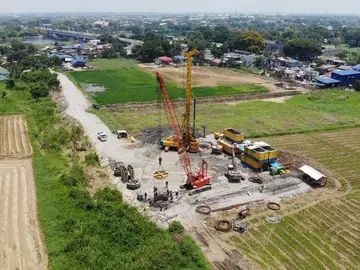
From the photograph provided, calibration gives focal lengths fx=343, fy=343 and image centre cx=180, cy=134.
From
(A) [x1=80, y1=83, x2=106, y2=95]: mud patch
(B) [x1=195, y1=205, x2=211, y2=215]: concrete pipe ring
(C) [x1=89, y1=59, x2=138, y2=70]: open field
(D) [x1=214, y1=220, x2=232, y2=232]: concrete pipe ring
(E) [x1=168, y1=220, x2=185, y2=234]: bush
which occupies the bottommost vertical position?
(C) [x1=89, y1=59, x2=138, y2=70]: open field

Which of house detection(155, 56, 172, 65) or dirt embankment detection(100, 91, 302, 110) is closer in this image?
dirt embankment detection(100, 91, 302, 110)

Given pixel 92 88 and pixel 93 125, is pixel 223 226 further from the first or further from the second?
pixel 92 88

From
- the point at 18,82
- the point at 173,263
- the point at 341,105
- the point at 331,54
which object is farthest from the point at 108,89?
the point at 331,54

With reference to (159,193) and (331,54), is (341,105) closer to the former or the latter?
(159,193)

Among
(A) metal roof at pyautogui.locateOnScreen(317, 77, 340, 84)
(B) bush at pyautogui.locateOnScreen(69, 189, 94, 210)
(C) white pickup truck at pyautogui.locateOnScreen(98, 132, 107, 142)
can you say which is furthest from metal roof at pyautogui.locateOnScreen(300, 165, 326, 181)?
(A) metal roof at pyautogui.locateOnScreen(317, 77, 340, 84)

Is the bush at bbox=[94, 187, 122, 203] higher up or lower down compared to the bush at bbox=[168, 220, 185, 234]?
higher up

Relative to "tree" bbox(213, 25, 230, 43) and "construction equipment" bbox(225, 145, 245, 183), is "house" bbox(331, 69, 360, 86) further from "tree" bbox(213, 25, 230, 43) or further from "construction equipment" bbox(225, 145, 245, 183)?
"tree" bbox(213, 25, 230, 43)
